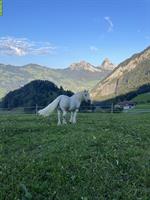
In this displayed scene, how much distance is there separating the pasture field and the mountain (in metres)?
98.5

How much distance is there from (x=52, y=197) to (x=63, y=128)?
10.9 meters

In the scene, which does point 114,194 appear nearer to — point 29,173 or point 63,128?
point 29,173

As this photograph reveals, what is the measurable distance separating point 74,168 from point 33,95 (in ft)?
393

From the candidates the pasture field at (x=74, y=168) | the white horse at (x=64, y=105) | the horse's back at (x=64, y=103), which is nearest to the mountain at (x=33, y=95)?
the white horse at (x=64, y=105)

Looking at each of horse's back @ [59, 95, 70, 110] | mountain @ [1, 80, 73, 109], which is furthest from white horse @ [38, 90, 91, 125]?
mountain @ [1, 80, 73, 109]

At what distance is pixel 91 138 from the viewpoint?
16.9m

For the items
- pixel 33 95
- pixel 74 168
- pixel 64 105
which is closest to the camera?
pixel 74 168

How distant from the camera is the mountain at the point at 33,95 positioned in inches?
4802

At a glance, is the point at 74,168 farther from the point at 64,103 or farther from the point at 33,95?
the point at 33,95

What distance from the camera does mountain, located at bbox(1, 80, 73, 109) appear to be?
122 m

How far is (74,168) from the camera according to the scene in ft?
40.2

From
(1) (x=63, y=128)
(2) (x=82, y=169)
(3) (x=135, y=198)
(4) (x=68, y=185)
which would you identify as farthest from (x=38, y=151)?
(1) (x=63, y=128)

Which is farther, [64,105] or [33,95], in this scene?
[33,95]

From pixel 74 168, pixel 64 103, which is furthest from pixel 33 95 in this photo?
pixel 74 168
